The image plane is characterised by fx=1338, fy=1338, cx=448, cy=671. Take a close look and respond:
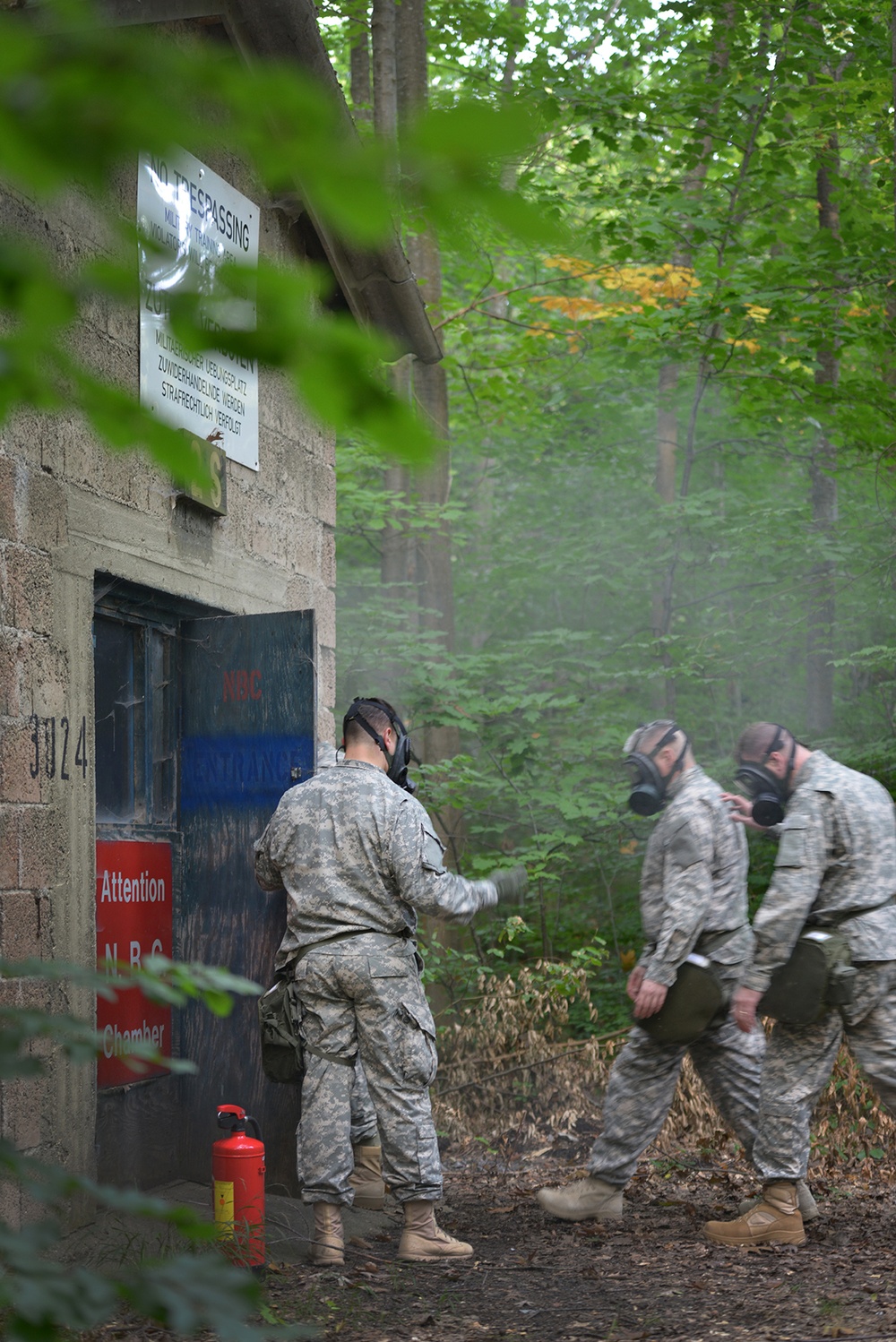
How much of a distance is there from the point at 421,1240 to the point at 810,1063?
1608mm

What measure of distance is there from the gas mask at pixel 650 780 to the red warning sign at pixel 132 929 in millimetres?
2034

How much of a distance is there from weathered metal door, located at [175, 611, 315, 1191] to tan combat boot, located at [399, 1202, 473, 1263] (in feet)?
2.46

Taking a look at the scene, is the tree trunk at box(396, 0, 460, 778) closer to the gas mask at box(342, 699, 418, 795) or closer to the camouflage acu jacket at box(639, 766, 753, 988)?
the gas mask at box(342, 699, 418, 795)

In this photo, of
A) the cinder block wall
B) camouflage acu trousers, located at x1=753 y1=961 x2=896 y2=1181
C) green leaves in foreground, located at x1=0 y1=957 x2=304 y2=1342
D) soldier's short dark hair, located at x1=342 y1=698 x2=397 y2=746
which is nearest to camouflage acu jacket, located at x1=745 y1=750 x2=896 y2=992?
camouflage acu trousers, located at x1=753 y1=961 x2=896 y2=1181

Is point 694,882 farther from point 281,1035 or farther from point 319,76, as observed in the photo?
point 319,76

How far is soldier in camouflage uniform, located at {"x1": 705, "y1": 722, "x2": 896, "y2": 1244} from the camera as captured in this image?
5.02 metres

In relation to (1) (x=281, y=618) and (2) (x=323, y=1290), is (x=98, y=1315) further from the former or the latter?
(1) (x=281, y=618)

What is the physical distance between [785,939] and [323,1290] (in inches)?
81.1

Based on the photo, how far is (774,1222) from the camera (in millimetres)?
5133

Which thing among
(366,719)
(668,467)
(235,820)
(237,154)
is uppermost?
(668,467)

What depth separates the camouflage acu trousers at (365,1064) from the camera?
4859 mm

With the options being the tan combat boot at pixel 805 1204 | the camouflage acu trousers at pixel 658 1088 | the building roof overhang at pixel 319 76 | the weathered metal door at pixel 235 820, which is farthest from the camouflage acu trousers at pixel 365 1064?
the building roof overhang at pixel 319 76

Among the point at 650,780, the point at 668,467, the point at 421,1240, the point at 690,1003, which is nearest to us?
the point at 421,1240

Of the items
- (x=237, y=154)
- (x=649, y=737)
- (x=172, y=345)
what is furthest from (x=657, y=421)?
(x=237, y=154)
